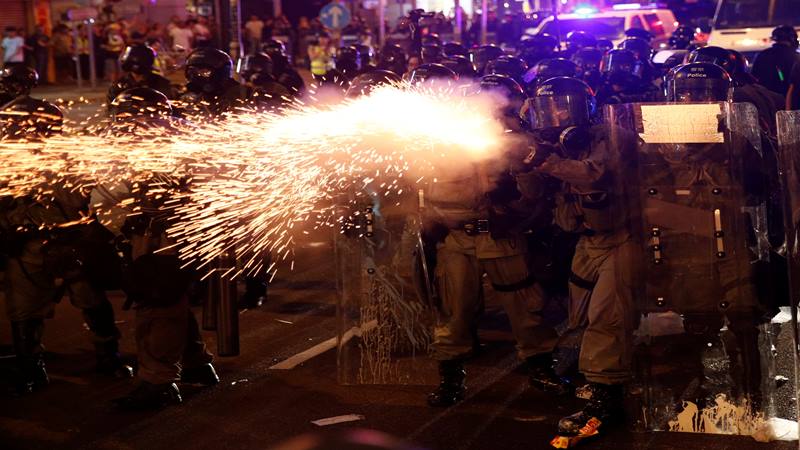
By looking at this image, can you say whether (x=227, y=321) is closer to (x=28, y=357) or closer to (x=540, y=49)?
(x=28, y=357)

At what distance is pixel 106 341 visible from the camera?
24.1ft

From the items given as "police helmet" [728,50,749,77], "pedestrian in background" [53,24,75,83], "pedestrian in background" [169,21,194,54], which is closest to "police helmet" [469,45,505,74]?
"police helmet" [728,50,749,77]

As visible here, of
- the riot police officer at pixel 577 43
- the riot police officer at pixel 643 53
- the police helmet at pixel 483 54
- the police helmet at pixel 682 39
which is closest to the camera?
the riot police officer at pixel 643 53

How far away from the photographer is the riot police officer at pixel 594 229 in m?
5.92

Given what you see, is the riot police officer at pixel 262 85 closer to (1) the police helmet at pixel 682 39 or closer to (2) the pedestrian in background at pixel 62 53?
(1) the police helmet at pixel 682 39

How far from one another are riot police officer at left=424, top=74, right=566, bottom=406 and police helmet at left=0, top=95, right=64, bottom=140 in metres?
2.48

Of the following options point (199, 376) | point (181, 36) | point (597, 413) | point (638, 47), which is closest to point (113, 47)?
point (181, 36)

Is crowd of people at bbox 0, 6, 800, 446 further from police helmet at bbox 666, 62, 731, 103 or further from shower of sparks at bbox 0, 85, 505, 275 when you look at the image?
shower of sparks at bbox 0, 85, 505, 275

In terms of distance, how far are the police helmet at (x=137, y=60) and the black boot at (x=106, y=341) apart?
3.26m

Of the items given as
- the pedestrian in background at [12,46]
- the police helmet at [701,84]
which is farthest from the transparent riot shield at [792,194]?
the pedestrian in background at [12,46]

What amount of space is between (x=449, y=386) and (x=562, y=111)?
1687 mm

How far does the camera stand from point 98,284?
7270 millimetres

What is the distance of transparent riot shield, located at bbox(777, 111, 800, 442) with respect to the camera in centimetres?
526

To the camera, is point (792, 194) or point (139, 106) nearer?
point (792, 194)
